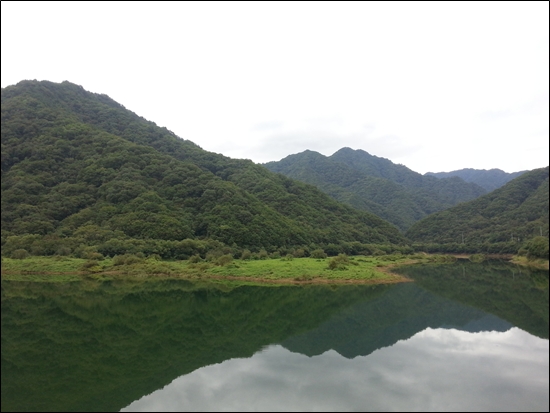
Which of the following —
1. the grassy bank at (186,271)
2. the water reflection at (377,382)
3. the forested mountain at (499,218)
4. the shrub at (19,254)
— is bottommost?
the water reflection at (377,382)

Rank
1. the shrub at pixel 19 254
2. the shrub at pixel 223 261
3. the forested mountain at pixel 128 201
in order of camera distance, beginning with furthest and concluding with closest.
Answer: the forested mountain at pixel 128 201 → the shrub at pixel 223 261 → the shrub at pixel 19 254

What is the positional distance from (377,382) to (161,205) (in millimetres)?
65762

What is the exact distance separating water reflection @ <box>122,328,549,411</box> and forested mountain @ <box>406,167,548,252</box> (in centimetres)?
6104

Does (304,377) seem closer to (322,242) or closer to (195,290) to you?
(195,290)

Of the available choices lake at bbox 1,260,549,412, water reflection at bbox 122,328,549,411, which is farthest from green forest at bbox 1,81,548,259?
water reflection at bbox 122,328,549,411

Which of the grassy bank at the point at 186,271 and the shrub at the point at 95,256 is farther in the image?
the shrub at the point at 95,256

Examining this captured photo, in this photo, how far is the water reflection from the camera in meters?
12.6

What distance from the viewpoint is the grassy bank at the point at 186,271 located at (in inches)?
1726

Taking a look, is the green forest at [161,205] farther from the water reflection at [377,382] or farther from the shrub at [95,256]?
the water reflection at [377,382]

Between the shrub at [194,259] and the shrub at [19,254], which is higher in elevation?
the shrub at [19,254]

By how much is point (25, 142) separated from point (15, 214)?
97.1 feet

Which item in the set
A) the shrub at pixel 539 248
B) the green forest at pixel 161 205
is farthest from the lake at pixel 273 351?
the green forest at pixel 161 205

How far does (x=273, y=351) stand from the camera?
1930 centimetres

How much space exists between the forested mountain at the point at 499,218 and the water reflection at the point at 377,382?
61.0 meters
